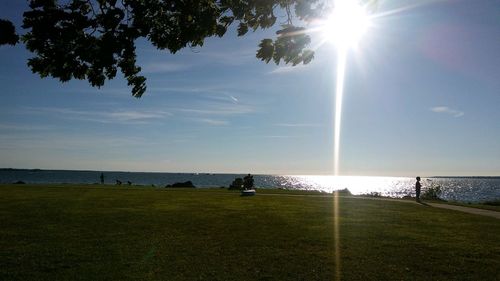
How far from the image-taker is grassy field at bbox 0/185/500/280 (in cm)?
1073

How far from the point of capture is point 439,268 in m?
11.4

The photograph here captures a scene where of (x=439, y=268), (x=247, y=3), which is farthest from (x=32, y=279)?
(x=439, y=268)

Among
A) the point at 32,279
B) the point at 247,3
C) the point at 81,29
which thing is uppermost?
the point at 247,3

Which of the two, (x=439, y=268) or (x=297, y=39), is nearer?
(x=297, y=39)

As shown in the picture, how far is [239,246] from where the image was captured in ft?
45.1

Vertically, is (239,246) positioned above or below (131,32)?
below

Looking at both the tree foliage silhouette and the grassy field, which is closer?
the tree foliage silhouette

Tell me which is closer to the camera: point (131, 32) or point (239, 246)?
point (131, 32)

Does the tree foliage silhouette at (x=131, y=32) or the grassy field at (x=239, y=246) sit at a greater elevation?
the tree foliage silhouette at (x=131, y=32)

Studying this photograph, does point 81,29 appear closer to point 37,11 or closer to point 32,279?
point 37,11

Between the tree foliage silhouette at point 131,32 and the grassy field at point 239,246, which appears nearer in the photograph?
the tree foliage silhouette at point 131,32

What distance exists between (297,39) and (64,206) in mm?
20139

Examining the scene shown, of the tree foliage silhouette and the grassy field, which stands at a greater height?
the tree foliage silhouette

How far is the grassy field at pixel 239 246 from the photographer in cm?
1073
